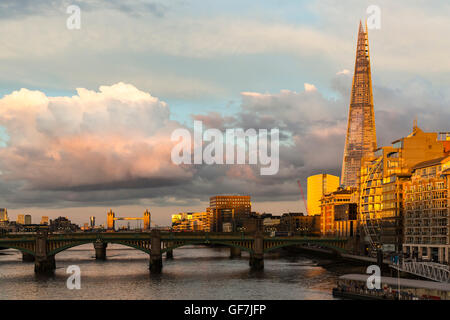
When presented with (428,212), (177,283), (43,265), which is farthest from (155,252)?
(428,212)

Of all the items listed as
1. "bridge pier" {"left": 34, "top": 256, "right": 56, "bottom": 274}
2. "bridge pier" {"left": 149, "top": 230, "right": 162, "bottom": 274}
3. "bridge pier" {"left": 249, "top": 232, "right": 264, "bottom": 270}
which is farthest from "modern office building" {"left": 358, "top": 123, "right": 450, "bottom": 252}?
"bridge pier" {"left": 34, "top": 256, "right": 56, "bottom": 274}

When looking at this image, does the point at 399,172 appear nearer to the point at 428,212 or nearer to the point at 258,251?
the point at 428,212

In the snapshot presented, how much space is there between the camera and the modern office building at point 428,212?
16325cm

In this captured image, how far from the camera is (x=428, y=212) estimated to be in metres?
171

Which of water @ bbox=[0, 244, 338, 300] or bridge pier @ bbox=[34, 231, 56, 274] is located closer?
water @ bbox=[0, 244, 338, 300]

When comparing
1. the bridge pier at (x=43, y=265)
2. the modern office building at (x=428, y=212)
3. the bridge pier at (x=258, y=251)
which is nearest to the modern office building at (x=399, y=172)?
the modern office building at (x=428, y=212)

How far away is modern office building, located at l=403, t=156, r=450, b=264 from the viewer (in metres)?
163

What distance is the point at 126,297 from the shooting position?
122 metres

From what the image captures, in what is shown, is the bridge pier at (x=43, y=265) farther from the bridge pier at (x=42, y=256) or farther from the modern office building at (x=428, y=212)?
the modern office building at (x=428, y=212)

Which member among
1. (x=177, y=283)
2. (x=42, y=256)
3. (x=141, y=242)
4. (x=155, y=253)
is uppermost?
(x=141, y=242)

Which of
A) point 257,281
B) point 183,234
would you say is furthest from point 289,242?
point 257,281

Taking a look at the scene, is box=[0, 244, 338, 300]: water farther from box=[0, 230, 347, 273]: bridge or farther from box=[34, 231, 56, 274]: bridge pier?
box=[0, 230, 347, 273]: bridge

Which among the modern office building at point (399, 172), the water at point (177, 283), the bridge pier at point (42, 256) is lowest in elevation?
the water at point (177, 283)
